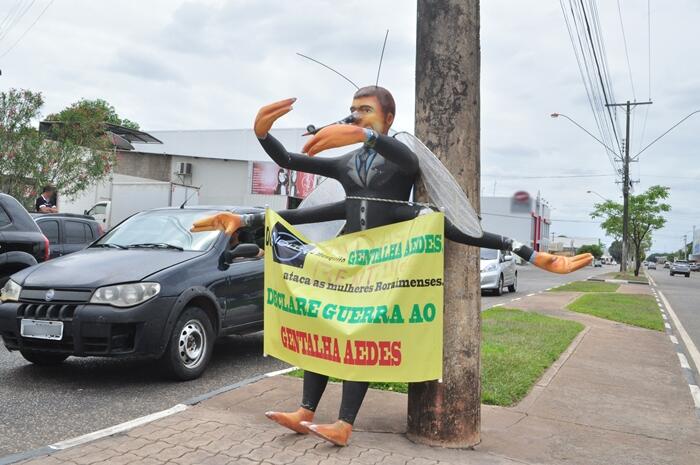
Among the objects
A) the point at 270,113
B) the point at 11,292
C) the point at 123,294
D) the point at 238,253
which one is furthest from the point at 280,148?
the point at 11,292

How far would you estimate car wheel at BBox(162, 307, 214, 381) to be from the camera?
5.19 m

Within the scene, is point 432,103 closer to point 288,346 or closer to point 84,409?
point 288,346

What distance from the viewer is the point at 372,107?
3.72m

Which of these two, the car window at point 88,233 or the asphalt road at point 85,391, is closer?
the asphalt road at point 85,391

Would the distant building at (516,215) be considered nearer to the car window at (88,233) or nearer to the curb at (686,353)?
the curb at (686,353)

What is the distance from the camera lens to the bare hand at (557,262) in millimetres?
3576

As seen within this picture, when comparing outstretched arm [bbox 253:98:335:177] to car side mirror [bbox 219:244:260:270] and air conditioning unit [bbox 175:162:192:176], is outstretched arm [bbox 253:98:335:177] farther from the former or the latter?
air conditioning unit [bbox 175:162:192:176]

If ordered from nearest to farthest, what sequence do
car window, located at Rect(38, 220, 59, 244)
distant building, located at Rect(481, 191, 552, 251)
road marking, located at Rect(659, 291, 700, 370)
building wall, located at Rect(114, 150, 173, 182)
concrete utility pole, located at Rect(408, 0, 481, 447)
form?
distant building, located at Rect(481, 191, 552, 251), concrete utility pole, located at Rect(408, 0, 481, 447), road marking, located at Rect(659, 291, 700, 370), car window, located at Rect(38, 220, 59, 244), building wall, located at Rect(114, 150, 173, 182)

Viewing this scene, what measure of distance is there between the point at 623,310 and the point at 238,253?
10566 mm

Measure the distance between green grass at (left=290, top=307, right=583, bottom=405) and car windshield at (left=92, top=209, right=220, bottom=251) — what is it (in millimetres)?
1583

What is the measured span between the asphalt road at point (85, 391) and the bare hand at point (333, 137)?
2439mm

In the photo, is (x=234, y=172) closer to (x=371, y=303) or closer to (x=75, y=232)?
(x=75, y=232)

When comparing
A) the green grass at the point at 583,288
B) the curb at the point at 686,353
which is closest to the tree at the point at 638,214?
the green grass at the point at 583,288

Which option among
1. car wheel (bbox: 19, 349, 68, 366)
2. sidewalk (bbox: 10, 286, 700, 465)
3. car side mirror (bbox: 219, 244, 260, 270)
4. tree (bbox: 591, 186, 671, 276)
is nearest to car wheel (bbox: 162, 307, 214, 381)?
car side mirror (bbox: 219, 244, 260, 270)
